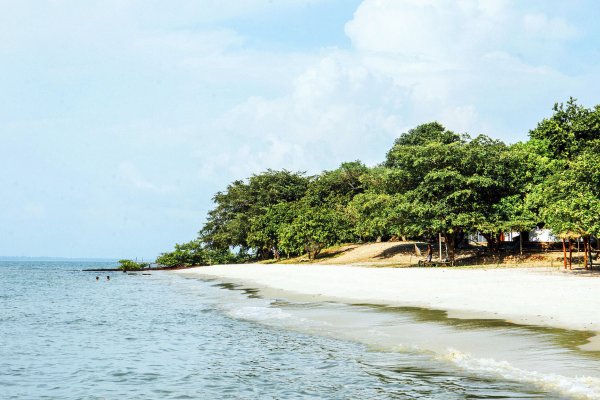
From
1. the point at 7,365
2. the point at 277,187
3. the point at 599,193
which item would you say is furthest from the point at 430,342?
the point at 277,187

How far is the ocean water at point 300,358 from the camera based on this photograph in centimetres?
1233

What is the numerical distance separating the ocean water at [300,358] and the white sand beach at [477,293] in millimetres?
1692

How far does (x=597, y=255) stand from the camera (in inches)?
1998

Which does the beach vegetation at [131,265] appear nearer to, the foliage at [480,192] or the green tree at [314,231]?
the foliage at [480,192]

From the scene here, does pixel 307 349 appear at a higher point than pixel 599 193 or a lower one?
lower

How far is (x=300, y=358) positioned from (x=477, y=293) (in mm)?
14057

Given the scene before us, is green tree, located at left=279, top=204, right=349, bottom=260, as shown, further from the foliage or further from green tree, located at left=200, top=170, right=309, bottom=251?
green tree, located at left=200, top=170, right=309, bottom=251

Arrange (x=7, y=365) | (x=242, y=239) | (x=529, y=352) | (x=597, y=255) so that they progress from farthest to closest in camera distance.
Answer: (x=242, y=239)
(x=597, y=255)
(x=7, y=365)
(x=529, y=352)

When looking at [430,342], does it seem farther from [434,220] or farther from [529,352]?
[434,220]

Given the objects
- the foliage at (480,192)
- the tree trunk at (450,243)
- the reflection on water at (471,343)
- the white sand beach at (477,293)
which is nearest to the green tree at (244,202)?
the foliage at (480,192)

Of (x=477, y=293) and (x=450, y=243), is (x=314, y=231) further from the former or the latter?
(x=477, y=293)

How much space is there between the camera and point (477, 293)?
27.8 meters

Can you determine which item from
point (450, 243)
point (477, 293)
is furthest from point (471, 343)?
point (450, 243)

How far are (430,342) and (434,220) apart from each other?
36858mm
